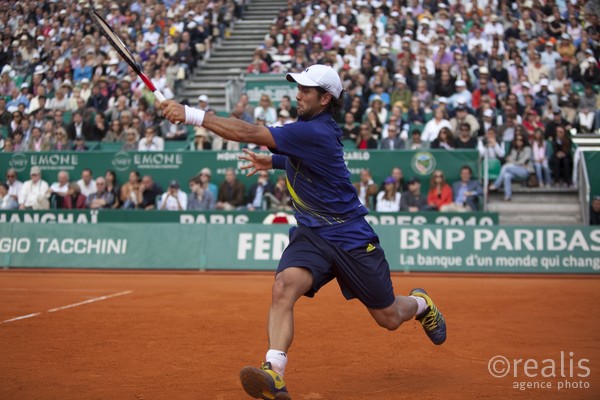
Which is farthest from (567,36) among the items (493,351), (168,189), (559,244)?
(493,351)

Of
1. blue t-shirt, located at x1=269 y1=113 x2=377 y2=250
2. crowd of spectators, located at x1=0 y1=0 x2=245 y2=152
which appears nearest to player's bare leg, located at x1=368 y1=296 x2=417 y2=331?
blue t-shirt, located at x1=269 y1=113 x2=377 y2=250

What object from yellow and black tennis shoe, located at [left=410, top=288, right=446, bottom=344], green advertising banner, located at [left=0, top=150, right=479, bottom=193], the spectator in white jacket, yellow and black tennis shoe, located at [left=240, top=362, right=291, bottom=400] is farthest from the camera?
the spectator in white jacket

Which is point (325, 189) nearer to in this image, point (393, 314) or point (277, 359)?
point (393, 314)

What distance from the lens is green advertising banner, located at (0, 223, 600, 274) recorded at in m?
14.7

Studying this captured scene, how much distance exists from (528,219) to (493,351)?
10071mm

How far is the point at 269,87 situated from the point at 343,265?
15.2 metres

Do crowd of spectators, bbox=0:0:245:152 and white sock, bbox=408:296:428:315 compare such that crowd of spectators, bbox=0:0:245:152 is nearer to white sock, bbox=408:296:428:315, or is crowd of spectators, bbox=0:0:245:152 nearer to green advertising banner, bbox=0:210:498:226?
green advertising banner, bbox=0:210:498:226

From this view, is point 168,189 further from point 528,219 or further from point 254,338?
point 254,338

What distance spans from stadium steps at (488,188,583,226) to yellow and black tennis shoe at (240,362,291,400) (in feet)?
40.5

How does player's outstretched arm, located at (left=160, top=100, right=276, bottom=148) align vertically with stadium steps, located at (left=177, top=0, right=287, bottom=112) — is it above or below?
below

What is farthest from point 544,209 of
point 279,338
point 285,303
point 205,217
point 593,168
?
point 279,338

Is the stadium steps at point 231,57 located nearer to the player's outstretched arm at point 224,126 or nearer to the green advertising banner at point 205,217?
the green advertising banner at point 205,217

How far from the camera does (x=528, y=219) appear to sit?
16016mm

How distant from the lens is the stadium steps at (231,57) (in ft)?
73.9
